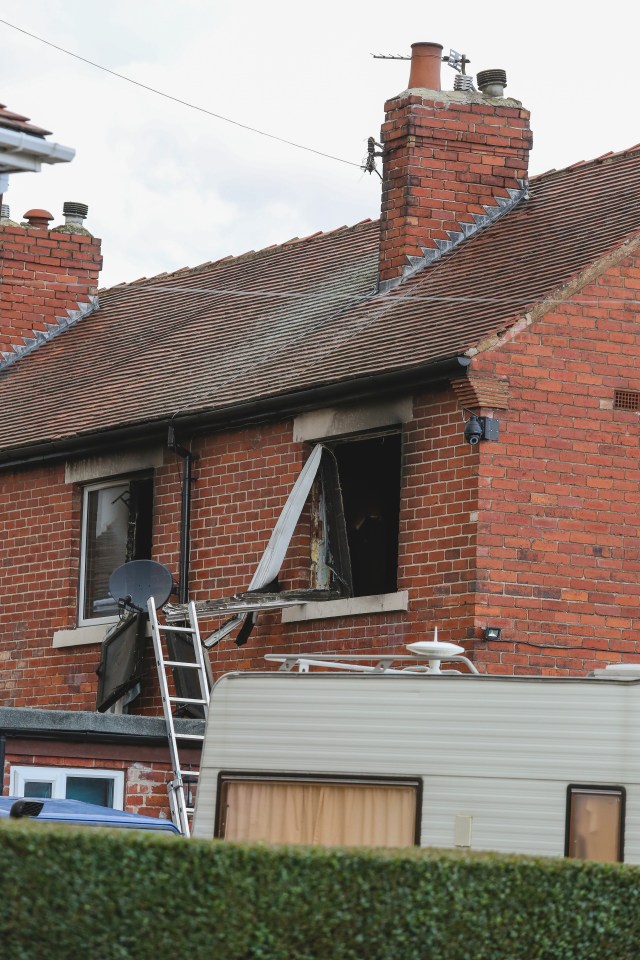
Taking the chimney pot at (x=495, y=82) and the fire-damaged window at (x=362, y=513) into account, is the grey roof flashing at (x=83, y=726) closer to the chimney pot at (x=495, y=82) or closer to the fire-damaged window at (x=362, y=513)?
the fire-damaged window at (x=362, y=513)

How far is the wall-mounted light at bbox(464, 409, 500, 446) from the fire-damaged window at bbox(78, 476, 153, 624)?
469cm

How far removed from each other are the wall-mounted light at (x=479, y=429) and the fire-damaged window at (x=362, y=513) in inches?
51.2

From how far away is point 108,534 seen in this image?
20203 millimetres

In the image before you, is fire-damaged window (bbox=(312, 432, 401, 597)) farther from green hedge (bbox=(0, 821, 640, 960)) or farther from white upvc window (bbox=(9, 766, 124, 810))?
green hedge (bbox=(0, 821, 640, 960))

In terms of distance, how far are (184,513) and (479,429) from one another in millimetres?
3890

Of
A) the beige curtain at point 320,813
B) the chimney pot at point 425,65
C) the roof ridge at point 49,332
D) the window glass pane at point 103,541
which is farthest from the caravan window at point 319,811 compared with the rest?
the roof ridge at point 49,332

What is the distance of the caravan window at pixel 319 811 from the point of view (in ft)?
34.4

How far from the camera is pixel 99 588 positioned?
20.1 metres

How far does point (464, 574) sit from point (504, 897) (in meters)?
7.74

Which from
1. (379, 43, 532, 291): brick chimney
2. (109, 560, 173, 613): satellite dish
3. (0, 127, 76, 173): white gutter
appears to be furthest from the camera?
(379, 43, 532, 291): brick chimney

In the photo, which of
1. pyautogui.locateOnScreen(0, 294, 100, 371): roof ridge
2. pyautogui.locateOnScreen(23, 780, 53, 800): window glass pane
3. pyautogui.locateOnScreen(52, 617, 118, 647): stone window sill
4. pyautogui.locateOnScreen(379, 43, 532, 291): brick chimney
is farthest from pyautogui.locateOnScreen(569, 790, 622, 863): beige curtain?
pyautogui.locateOnScreen(0, 294, 100, 371): roof ridge

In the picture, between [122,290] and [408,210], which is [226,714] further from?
[122,290]

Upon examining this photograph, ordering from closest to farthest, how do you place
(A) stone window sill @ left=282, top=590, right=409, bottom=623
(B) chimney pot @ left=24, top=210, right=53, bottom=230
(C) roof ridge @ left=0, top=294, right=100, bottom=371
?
(A) stone window sill @ left=282, top=590, right=409, bottom=623
(C) roof ridge @ left=0, top=294, right=100, bottom=371
(B) chimney pot @ left=24, top=210, right=53, bottom=230

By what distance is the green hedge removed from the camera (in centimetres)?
789
